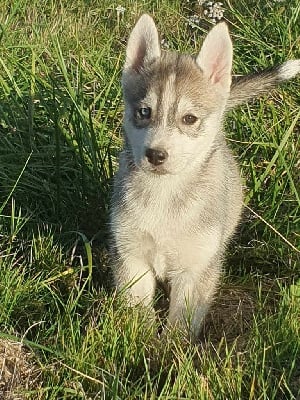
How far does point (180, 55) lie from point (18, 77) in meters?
1.81

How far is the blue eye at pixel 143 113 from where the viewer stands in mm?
3859

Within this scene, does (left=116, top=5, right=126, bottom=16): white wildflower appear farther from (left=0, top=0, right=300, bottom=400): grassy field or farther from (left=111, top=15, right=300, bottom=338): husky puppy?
(left=111, top=15, right=300, bottom=338): husky puppy

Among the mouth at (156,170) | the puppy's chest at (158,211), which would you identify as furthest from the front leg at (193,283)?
the mouth at (156,170)

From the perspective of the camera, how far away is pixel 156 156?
3664 mm

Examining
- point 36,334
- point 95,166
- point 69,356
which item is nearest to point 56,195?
point 95,166

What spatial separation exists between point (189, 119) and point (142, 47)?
0.58 metres

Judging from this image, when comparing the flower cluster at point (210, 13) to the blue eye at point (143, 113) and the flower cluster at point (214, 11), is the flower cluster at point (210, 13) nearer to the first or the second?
the flower cluster at point (214, 11)

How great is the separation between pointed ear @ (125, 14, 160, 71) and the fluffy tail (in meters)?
0.61

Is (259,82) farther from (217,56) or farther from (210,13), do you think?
(210,13)

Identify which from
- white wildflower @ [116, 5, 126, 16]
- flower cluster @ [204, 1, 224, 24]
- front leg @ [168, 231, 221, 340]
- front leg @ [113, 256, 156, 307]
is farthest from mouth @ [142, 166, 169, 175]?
white wildflower @ [116, 5, 126, 16]

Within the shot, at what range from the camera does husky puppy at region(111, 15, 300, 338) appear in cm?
387

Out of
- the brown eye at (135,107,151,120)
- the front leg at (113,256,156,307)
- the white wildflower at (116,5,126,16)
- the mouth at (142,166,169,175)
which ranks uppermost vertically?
the brown eye at (135,107,151,120)

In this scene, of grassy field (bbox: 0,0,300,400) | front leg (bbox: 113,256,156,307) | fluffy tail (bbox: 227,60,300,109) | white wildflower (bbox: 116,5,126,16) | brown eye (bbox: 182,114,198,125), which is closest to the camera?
grassy field (bbox: 0,0,300,400)

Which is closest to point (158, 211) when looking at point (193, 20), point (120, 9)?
point (193, 20)
